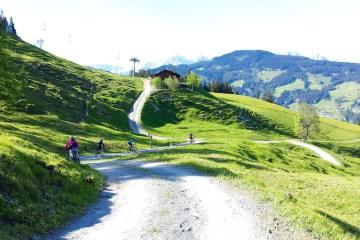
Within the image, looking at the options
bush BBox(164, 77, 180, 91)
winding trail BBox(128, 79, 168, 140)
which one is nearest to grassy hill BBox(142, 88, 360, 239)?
winding trail BBox(128, 79, 168, 140)

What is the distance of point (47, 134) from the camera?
2598 inches

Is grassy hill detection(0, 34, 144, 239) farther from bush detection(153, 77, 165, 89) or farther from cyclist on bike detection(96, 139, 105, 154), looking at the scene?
bush detection(153, 77, 165, 89)

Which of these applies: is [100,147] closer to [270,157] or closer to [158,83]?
[270,157]

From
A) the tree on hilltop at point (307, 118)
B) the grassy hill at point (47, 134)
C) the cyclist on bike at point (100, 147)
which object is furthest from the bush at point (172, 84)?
the cyclist on bike at point (100, 147)

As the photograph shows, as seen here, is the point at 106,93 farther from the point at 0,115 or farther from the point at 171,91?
the point at 0,115

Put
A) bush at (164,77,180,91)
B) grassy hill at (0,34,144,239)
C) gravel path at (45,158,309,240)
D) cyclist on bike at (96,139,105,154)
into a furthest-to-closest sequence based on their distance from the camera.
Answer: bush at (164,77,180,91)
cyclist on bike at (96,139,105,154)
grassy hill at (0,34,144,239)
gravel path at (45,158,309,240)

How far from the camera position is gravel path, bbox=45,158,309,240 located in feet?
56.1

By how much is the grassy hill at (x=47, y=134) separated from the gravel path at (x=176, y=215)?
1251 mm

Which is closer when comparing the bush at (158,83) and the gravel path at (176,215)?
the gravel path at (176,215)

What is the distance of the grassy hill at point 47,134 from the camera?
18.3m

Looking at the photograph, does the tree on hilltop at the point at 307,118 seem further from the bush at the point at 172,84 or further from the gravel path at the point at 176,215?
the gravel path at the point at 176,215

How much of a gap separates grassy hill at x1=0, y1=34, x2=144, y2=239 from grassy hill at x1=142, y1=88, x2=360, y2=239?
10.3 metres

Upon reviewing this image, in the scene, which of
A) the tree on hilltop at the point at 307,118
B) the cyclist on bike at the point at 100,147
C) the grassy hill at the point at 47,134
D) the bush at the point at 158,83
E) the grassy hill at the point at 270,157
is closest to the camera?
the grassy hill at the point at 47,134

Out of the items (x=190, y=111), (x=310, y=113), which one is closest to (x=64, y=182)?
(x=310, y=113)
